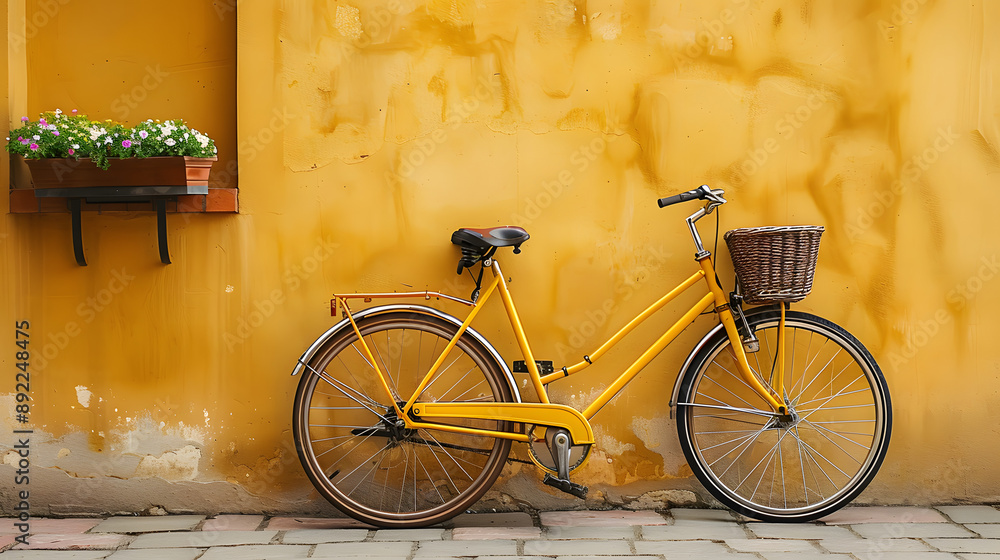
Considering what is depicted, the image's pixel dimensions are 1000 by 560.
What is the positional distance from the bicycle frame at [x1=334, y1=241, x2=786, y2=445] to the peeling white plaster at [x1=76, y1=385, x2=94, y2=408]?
1.31 metres

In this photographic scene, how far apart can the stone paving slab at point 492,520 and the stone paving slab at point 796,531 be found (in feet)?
3.32

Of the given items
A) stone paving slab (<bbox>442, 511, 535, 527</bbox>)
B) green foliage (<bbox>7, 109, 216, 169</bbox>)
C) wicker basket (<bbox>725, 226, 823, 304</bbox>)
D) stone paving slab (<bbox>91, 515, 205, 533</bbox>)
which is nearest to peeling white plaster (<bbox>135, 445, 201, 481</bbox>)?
stone paving slab (<bbox>91, 515, 205, 533</bbox>)

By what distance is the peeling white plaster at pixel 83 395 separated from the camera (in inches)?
131

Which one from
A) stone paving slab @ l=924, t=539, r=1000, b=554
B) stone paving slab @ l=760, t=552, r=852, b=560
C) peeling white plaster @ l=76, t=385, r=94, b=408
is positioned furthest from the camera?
peeling white plaster @ l=76, t=385, r=94, b=408

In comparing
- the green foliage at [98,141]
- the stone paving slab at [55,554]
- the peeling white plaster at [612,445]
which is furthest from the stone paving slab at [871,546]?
the green foliage at [98,141]

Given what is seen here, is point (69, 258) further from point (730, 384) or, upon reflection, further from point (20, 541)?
point (730, 384)

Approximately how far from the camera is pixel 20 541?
2971 mm

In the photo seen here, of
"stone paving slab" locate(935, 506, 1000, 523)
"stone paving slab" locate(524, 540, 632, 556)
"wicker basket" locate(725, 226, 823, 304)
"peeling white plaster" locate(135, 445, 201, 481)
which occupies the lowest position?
"stone paving slab" locate(935, 506, 1000, 523)

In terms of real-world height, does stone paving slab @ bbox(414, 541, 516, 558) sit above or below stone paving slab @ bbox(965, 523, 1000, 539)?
above

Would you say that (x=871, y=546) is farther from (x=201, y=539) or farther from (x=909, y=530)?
(x=201, y=539)

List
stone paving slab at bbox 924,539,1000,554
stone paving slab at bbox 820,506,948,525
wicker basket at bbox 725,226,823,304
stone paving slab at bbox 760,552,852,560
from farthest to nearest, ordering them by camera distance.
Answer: stone paving slab at bbox 820,506,948,525, wicker basket at bbox 725,226,823,304, stone paving slab at bbox 924,539,1000,554, stone paving slab at bbox 760,552,852,560

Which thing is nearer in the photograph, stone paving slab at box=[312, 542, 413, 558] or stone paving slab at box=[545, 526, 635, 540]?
stone paving slab at box=[312, 542, 413, 558]

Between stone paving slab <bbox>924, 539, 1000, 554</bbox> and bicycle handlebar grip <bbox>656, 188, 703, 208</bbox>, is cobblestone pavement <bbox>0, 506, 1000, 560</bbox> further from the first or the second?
bicycle handlebar grip <bbox>656, 188, 703, 208</bbox>

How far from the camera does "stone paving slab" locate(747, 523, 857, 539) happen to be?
300 cm
